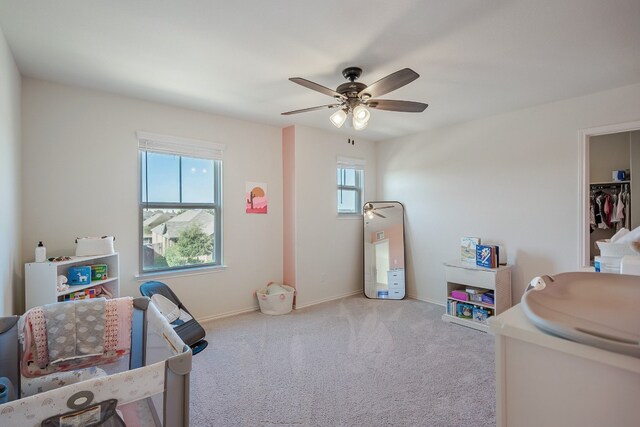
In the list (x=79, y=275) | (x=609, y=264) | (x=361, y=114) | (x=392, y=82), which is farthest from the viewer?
(x=79, y=275)

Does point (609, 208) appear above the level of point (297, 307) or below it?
above

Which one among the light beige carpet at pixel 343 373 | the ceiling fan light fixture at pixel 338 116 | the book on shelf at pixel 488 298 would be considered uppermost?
the ceiling fan light fixture at pixel 338 116

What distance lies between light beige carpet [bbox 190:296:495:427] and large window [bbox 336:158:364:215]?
176 cm

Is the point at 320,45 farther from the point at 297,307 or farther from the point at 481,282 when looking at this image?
the point at 297,307

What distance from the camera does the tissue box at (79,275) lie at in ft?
8.42

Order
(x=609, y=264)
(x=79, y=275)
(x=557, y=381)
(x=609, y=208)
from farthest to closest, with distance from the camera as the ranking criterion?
1. (x=609, y=208)
2. (x=79, y=275)
3. (x=609, y=264)
4. (x=557, y=381)

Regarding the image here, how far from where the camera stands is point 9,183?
2.17 metres

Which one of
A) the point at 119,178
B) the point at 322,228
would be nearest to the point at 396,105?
the point at 322,228

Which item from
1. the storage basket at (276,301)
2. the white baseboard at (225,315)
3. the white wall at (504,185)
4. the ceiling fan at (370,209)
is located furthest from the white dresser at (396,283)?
the white baseboard at (225,315)

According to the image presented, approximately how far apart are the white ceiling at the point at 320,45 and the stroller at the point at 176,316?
1.92 m

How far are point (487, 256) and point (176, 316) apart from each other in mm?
3360

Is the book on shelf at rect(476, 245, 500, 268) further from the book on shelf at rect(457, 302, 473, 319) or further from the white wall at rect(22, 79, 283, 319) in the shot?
the white wall at rect(22, 79, 283, 319)

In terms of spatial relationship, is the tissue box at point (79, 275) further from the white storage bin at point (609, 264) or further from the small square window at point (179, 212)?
the white storage bin at point (609, 264)

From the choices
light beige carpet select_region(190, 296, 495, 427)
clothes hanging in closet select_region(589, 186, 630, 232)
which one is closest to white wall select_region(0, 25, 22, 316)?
light beige carpet select_region(190, 296, 495, 427)
